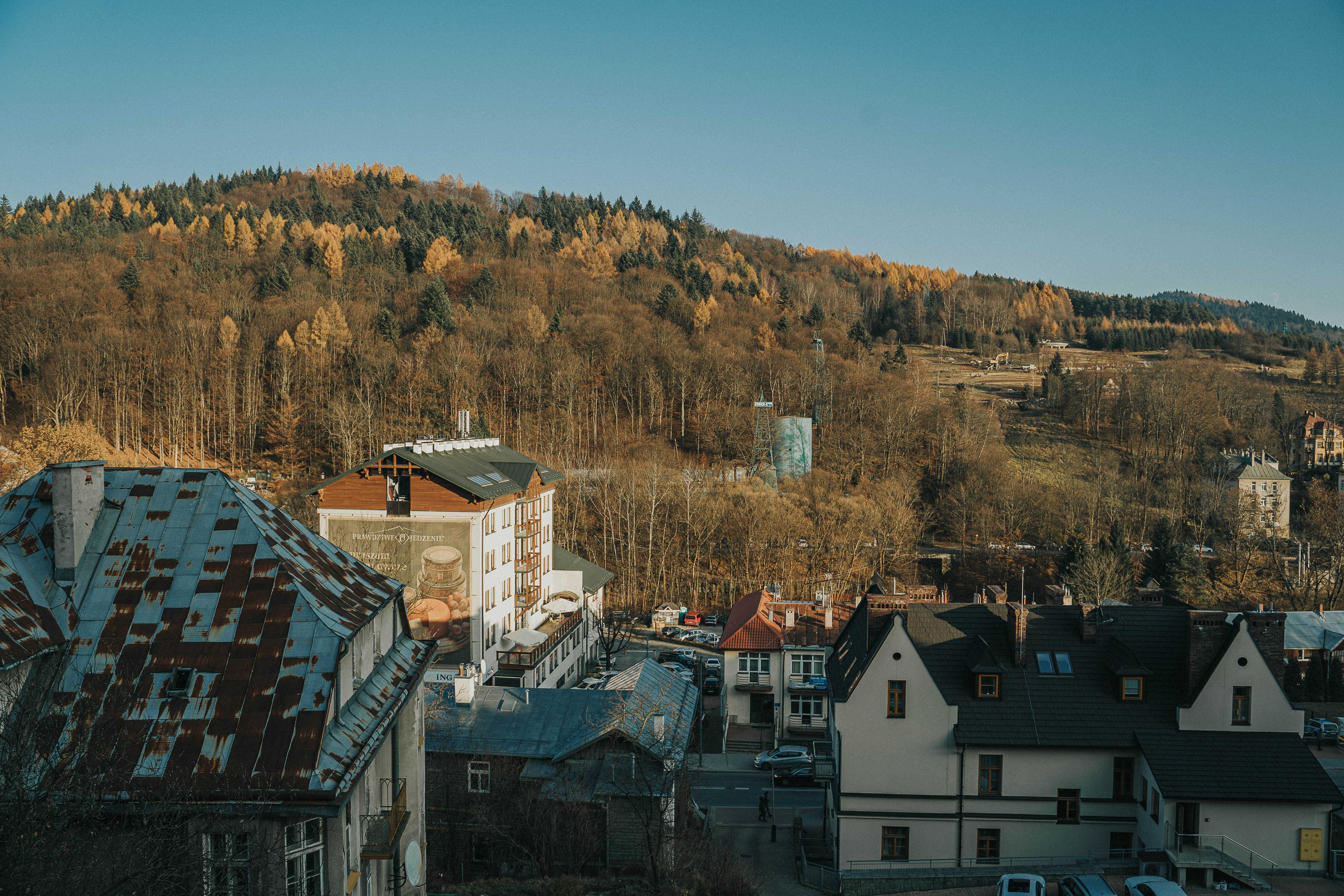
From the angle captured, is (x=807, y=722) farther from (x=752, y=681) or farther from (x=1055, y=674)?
(x=1055, y=674)

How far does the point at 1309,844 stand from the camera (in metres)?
22.2

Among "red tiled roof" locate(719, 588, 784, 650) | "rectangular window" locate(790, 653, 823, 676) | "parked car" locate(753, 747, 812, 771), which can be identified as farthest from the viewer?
"red tiled roof" locate(719, 588, 784, 650)

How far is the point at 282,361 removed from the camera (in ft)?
259

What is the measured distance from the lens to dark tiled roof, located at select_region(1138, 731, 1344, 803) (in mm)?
22109

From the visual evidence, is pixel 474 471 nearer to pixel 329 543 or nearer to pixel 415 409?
pixel 329 543

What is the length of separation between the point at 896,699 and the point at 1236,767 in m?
8.45

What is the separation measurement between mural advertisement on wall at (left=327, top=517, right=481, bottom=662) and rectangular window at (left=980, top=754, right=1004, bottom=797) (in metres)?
22.0

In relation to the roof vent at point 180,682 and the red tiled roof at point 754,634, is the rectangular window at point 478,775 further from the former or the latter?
the red tiled roof at point 754,634

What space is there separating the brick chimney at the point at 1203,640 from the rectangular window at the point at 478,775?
18790 millimetres

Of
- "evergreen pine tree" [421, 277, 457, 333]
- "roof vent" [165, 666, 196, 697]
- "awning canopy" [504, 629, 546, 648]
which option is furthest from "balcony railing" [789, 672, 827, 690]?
"evergreen pine tree" [421, 277, 457, 333]

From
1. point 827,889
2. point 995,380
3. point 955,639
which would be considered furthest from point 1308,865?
point 995,380

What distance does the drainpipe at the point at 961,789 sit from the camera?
2400 centimetres

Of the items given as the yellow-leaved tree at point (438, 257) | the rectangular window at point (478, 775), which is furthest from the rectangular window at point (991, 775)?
the yellow-leaved tree at point (438, 257)

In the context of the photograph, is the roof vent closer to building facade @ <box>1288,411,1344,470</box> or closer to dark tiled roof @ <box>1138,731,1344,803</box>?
dark tiled roof @ <box>1138,731,1344,803</box>
